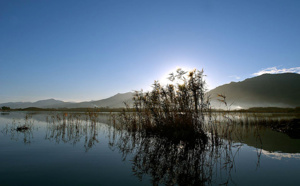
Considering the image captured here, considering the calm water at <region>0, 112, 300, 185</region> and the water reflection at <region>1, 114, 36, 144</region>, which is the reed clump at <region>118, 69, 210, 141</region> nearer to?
the calm water at <region>0, 112, 300, 185</region>

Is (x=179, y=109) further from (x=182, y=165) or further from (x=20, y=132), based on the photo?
(x=20, y=132)

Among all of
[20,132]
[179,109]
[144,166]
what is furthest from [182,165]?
[20,132]

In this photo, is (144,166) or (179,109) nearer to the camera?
(144,166)

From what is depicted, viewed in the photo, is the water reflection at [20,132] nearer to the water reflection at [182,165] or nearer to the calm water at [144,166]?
the calm water at [144,166]

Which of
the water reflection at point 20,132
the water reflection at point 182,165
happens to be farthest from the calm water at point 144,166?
the water reflection at point 20,132

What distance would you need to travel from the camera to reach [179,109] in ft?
33.1

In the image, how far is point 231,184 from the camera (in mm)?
4258

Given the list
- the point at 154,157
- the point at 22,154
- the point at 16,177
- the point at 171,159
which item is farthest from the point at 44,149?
the point at 171,159

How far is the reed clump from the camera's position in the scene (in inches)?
361

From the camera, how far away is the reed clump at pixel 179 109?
9.18m

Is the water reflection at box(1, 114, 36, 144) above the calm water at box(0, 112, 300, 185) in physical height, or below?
above

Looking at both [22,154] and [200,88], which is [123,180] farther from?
[200,88]

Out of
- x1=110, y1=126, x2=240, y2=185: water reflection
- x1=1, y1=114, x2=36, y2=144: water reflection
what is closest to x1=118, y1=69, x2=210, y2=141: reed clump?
x1=110, y1=126, x2=240, y2=185: water reflection

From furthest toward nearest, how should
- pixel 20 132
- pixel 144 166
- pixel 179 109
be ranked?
pixel 20 132 → pixel 179 109 → pixel 144 166
